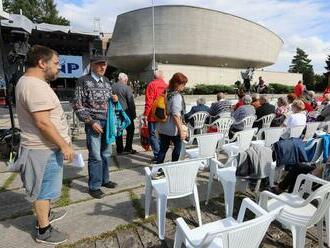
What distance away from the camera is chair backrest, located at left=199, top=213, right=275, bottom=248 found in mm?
1610

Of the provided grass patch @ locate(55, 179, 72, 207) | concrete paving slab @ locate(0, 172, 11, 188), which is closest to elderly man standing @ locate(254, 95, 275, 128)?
grass patch @ locate(55, 179, 72, 207)

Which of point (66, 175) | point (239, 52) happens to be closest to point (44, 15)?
point (239, 52)

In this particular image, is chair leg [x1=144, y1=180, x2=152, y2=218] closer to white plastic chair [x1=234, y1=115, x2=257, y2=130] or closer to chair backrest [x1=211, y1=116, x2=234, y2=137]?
chair backrest [x1=211, y1=116, x2=234, y2=137]

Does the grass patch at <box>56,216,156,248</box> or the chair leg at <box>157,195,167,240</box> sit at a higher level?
the chair leg at <box>157,195,167,240</box>

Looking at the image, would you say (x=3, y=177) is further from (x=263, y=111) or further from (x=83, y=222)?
(x=263, y=111)

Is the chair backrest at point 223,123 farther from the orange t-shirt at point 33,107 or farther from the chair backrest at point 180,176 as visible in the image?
A: the orange t-shirt at point 33,107

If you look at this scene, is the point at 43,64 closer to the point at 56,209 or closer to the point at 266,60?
the point at 56,209

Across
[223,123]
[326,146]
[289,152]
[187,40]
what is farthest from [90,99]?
[187,40]

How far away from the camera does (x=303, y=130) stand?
16.0 ft

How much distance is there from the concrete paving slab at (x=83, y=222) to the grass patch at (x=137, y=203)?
49 mm

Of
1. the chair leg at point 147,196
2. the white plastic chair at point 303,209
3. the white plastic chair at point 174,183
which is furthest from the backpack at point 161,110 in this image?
the white plastic chair at point 303,209

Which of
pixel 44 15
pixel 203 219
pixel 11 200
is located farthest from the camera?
pixel 44 15

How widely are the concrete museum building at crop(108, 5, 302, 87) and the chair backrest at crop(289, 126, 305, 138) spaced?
22.3m

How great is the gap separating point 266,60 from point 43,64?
1487 inches
